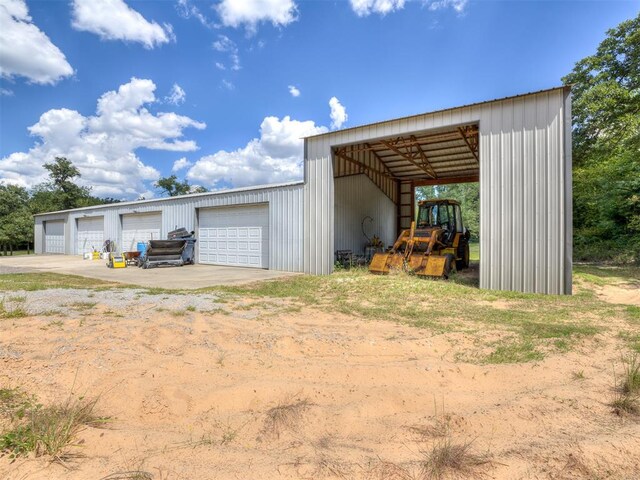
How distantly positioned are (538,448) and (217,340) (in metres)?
3.28

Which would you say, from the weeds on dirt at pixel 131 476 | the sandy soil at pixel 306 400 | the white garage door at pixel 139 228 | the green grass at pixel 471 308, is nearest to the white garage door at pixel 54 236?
the white garage door at pixel 139 228

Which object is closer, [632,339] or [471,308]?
[632,339]

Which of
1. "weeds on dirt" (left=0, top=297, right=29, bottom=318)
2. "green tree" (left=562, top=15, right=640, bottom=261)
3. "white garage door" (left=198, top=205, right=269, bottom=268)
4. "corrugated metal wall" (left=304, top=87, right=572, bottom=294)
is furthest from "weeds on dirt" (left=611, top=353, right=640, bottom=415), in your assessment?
"green tree" (left=562, top=15, right=640, bottom=261)

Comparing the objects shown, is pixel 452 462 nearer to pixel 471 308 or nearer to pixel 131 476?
pixel 131 476

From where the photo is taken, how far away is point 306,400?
2.80m

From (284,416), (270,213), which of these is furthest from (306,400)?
(270,213)

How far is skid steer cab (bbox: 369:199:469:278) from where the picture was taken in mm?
9688

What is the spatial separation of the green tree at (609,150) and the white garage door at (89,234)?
2564cm

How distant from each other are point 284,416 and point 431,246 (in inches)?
331

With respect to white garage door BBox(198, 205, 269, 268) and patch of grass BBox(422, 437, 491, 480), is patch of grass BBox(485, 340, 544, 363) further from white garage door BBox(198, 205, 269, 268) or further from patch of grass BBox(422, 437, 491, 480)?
white garage door BBox(198, 205, 269, 268)

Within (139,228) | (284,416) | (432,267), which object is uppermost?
(139,228)

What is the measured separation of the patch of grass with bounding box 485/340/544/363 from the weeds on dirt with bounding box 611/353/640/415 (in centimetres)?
69

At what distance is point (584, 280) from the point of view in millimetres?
8969

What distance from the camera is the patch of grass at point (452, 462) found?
1.86 metres
